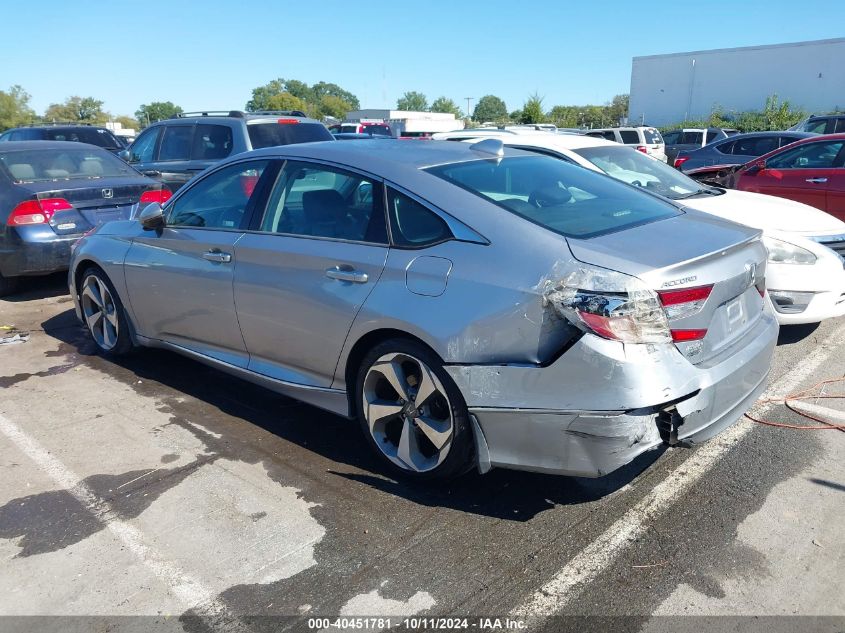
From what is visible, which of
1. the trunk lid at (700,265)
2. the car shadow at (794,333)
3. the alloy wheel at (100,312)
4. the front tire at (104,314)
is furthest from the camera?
the car shadow at (794,333)

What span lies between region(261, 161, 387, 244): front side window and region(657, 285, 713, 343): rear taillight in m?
1.38

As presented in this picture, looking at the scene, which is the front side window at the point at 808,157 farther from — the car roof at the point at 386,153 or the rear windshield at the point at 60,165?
the rear windshield at the point at 60,165

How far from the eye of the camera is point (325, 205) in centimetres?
392

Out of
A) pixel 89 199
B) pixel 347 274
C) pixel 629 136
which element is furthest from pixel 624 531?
pixel 629 136

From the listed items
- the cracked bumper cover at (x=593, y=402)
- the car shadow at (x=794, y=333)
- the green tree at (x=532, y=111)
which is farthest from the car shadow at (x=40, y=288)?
the green tree at (x=532, y=111)

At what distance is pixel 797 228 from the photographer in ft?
19.1

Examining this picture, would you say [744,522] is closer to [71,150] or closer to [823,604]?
[823,604]

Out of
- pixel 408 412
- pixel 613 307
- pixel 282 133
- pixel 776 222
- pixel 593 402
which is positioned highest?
pixel 282 133

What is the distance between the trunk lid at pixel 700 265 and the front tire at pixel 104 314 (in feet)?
12.2

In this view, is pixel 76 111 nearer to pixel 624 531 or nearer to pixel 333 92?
pixel 333 92

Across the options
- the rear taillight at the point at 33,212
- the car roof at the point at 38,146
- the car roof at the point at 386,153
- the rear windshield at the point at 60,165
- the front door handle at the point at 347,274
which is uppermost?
the car roof at the point at 386,153

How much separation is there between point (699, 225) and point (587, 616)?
77.8 inches

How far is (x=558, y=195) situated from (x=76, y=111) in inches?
4072

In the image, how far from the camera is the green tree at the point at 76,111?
300ft
